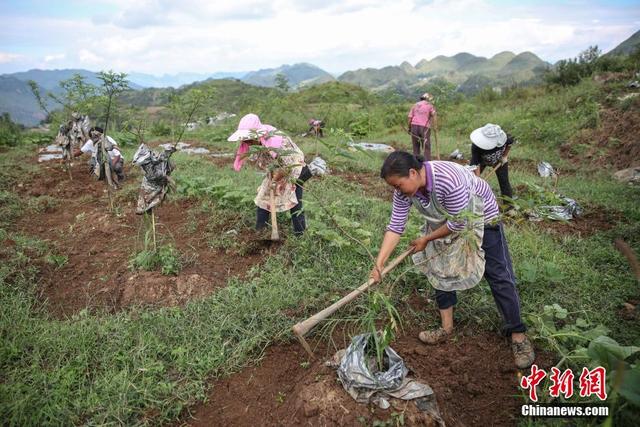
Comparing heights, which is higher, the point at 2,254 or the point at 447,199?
the point at 447,199

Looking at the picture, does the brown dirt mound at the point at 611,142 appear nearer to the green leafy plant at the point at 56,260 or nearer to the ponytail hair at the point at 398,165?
the ponytail hair at the point at 398,165

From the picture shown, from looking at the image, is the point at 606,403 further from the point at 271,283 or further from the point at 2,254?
the point at 2,254

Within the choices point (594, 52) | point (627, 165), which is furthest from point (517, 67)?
point (627, 165)

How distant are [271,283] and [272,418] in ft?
3.99

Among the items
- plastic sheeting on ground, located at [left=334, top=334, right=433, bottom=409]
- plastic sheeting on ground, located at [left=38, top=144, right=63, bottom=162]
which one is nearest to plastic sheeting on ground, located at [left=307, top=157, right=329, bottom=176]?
plastic sheeting on ground, located at [left=334, top=334, right=433, bottom=409]

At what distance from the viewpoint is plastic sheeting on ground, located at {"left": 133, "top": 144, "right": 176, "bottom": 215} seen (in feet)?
10.5

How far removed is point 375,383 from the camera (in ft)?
6.32

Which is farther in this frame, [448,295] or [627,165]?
[627,165]

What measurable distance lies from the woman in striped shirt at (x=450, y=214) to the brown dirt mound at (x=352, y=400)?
0.14 m


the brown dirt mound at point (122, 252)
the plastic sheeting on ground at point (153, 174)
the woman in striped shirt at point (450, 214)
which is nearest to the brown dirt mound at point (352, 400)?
the woman in striped shirt at point (450, 214)

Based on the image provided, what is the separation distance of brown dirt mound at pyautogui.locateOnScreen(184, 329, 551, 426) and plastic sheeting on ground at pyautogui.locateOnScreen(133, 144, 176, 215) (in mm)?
1704

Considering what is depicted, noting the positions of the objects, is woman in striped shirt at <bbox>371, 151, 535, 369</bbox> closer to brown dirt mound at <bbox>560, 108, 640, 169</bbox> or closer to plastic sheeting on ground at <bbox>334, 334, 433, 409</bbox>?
plastic sheeting on ground at <bbox>334, 334, 433, 409</bbox>

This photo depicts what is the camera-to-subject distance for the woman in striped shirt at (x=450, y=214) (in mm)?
2014

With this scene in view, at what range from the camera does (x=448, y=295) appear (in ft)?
8.16
